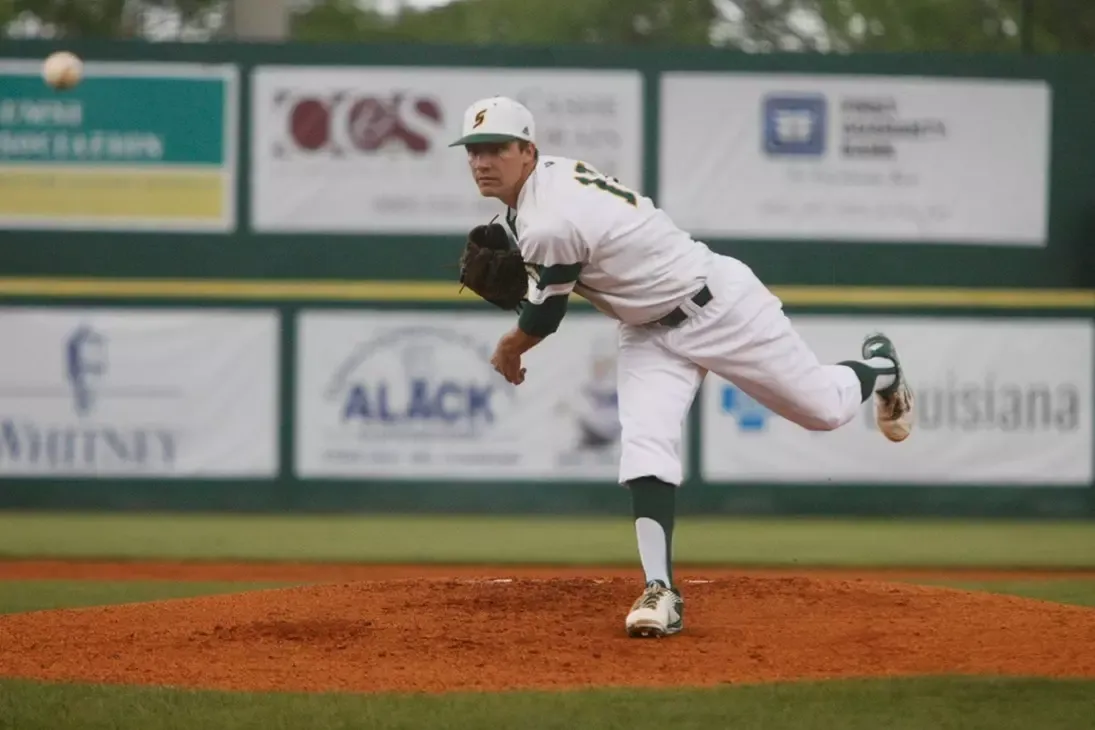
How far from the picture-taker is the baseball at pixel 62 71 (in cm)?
1100

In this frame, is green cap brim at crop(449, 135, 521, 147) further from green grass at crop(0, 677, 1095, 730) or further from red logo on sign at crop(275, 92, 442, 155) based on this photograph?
red logo on sign at crop(275, 92, 442, 155)

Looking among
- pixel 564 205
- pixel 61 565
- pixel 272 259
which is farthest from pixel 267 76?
pixel 564 205

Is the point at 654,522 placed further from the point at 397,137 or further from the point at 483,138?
the point at 397,137

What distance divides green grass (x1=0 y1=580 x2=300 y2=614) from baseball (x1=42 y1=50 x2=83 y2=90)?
14.8 feet

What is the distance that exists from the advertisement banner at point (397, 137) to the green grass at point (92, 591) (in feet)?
14.5

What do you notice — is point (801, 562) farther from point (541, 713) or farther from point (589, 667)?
point (541, 713)

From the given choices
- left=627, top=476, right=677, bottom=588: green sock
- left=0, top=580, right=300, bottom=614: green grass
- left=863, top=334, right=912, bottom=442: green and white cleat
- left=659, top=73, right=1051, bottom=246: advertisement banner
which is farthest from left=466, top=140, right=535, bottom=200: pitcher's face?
left=659, top=73, right=1051, bottom=246: advertisement banner

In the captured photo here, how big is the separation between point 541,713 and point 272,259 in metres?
8.04

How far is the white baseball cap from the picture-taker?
4945 mm

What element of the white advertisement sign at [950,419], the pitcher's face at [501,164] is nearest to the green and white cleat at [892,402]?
the pitcher's face at [501,164]

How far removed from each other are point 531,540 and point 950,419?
329cm

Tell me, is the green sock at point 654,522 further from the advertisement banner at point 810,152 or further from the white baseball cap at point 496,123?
the advertisement banner at point 810,152

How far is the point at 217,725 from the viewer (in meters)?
3.82

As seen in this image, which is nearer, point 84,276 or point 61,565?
point 61,565
